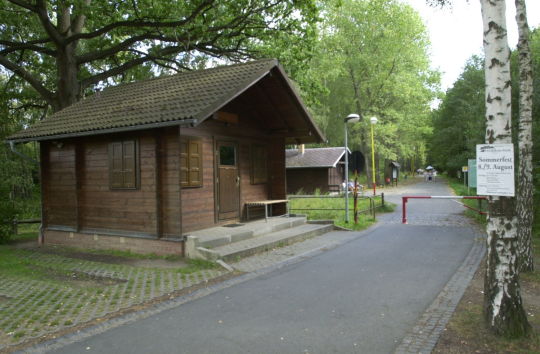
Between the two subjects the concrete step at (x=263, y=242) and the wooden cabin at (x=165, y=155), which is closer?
the concrete step at (x=263, y=242)

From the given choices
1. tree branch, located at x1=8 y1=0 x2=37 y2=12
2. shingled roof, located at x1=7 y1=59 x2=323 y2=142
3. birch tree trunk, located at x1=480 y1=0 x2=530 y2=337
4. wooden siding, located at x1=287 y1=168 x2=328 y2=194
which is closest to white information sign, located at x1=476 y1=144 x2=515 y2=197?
birch tree trunk, located at x1=480 y1=0 x2=530 y2=337

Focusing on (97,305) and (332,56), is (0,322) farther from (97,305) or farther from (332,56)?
(332,56)

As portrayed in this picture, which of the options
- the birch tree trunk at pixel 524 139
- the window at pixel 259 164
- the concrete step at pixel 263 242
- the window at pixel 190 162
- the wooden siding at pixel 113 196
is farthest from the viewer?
the window at pixel 259 164

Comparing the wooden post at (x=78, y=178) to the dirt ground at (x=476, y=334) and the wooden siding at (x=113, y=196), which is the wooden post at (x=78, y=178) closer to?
the wooden siding at (x=113, y=196)

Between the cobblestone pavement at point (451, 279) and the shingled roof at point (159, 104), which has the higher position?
the shingled roof at point (159, 104)

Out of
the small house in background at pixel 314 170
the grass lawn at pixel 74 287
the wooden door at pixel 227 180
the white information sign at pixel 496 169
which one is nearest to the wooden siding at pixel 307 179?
the small house in background at pixel 314 170

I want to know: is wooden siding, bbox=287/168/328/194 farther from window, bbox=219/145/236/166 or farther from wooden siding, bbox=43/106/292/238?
window, bbox=219/145/236/166

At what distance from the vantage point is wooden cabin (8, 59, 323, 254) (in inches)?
375

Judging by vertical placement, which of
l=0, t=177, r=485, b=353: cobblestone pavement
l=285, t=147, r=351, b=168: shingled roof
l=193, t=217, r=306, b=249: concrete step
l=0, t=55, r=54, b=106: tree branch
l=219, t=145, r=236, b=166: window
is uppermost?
l=0, t=55, r=54, b=106: tree branch

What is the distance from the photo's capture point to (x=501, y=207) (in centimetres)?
451

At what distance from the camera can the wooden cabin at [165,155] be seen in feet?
31.2

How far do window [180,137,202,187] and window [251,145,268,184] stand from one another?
2.80 m

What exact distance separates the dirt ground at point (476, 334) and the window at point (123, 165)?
24.7ft

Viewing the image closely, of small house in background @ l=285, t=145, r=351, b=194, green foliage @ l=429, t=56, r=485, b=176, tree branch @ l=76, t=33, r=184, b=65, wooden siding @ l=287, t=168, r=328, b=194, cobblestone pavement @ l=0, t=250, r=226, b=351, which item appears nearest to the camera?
cobblestone pavement @ l=0, t=250, r=226, b=351
